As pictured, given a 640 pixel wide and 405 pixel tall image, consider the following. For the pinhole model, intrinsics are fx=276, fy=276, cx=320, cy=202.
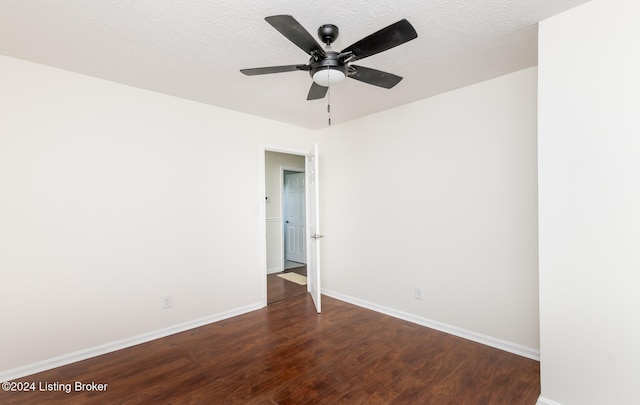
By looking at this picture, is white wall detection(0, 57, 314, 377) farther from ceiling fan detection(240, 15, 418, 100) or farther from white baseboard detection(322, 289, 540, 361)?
ceiling fan detection(240, 15, 418, 100)

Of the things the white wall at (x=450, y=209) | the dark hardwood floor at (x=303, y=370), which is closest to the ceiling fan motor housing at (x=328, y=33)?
the white wall at (x=450, y=209)

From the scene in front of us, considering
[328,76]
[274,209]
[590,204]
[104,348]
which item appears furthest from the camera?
[274,209]

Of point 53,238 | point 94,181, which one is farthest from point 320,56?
point 53,238

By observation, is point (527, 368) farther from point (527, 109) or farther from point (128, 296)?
point (128, 296)

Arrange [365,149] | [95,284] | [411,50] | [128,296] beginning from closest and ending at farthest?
1. [411,50]
2. [95,284]
3. [128,296]
4. [365,149]

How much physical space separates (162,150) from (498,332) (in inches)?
147

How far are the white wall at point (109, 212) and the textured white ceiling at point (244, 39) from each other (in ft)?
1.08

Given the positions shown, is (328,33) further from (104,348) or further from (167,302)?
(104,348)

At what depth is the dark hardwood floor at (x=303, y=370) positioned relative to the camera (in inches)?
75.1

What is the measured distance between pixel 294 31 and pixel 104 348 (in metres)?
3.04

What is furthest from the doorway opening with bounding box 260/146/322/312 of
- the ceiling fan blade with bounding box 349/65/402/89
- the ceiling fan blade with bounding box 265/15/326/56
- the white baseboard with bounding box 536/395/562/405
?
the white baseboard with bounding box 536/395/562/405

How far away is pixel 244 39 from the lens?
192 centimetres

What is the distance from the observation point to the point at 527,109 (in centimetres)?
237

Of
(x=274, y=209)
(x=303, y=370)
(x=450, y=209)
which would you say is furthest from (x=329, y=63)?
(x=274, y=209)
